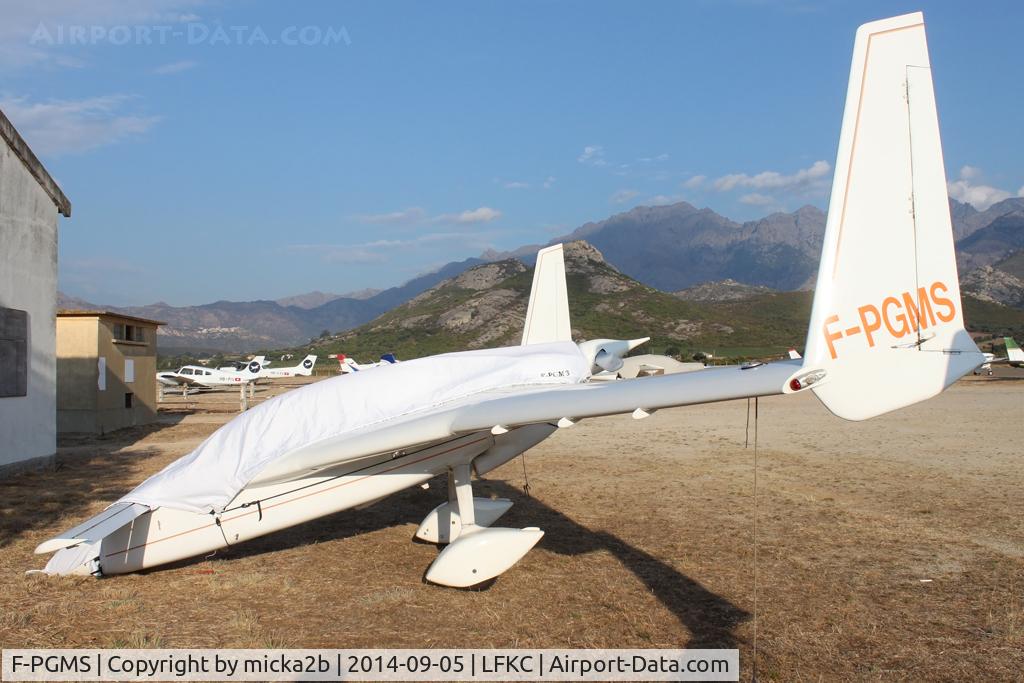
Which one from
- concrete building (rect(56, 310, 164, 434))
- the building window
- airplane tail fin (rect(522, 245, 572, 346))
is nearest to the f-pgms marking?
airplane tail fin (rect(522, 245, 572, 346))

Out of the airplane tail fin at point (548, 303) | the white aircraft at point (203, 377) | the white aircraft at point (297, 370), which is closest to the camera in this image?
the airplane tail fin at point (548, 303)

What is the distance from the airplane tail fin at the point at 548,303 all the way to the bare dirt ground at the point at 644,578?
8.35ft

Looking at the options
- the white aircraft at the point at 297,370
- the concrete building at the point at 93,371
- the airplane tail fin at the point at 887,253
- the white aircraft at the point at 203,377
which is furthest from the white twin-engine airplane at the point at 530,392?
the white aircraft at the point at 297,370

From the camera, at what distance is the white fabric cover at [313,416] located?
263 inches

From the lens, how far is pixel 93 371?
20844mm

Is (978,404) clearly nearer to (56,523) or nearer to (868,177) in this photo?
(868,177)

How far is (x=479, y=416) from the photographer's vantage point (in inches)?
233

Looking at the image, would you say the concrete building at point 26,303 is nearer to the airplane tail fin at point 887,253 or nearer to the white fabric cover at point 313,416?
the white fabric cover at point 313,416

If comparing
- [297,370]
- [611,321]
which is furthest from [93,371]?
[611,321]

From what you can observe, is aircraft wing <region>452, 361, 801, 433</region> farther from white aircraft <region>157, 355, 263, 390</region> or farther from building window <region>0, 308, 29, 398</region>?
white aircraft <region>157, 355, 263, 390</region>

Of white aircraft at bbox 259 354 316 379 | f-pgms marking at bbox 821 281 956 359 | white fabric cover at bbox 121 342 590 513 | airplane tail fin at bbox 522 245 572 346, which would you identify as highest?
airplane tail fin at bbox 522 245 572 346

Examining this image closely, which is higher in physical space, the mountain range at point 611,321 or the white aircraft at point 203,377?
the mountain range at point 611,321

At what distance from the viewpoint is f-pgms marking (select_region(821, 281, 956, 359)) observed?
15.5ft

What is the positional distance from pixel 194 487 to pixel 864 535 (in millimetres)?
7440
